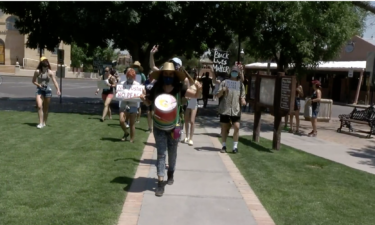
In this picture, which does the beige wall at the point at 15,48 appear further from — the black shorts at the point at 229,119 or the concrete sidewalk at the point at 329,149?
the black shorts at the point at 229,119

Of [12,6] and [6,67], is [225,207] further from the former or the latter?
[6,67]

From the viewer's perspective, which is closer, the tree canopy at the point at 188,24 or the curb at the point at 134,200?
the curb at the point at 134,200

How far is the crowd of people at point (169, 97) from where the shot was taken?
20.1 ft

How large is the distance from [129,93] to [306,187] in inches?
166

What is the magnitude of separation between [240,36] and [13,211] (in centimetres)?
1469

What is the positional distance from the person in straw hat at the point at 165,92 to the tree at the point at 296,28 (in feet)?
31.6

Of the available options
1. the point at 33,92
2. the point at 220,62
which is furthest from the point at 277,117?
the point at 33,92

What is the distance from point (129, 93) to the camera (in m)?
9.66

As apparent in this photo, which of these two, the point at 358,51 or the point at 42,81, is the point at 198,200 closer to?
the point at 42,81

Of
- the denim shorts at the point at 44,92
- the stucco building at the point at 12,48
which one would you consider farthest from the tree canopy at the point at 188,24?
the stucco building at the point at 12,48

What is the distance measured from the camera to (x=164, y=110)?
5.99 m

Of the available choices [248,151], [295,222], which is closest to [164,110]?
[295,222]

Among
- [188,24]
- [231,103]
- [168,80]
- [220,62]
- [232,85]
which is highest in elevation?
[188,24]

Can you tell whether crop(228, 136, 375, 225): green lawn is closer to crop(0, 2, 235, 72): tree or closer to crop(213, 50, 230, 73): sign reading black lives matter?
crop(0, 2, 235, 72): tree
